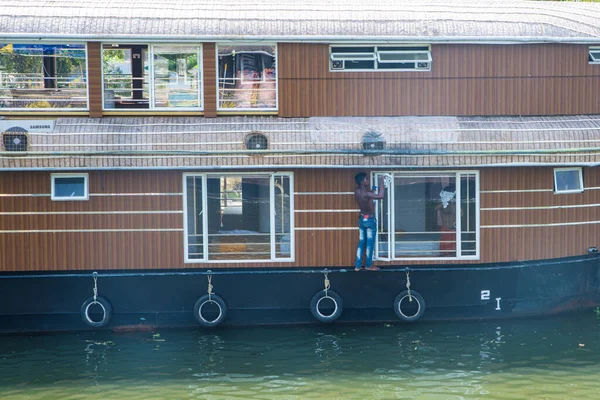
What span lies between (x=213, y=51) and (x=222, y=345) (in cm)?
437

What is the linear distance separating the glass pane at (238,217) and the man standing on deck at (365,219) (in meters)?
1.36

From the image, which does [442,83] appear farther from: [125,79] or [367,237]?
[125,79]

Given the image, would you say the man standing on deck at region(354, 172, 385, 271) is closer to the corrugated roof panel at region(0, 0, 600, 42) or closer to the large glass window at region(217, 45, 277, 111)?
the large glass window at region(217, 45, 277, 111)

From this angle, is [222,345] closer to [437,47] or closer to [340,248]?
[340,248]

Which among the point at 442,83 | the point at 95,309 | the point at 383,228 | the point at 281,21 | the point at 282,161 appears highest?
the point at 281,21

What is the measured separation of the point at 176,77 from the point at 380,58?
310 cm

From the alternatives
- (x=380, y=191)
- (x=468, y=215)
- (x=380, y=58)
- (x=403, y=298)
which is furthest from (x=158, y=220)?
(x=468, y=215)

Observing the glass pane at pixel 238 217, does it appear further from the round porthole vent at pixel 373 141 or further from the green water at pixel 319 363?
the round porthole vent at pixel 373 141

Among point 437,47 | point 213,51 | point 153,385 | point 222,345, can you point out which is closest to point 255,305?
point 222,345

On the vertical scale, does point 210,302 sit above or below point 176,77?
below

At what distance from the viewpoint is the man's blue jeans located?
47.5ft

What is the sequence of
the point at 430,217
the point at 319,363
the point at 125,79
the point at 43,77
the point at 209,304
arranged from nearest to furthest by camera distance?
the point at 319,363, the point at 209,304, the point at 43,77, the point at 125,79, the point at 430,217

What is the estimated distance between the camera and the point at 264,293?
14.6 metres

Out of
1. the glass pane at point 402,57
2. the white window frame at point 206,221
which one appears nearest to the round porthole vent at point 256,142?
the white window frame at point 206,221
